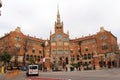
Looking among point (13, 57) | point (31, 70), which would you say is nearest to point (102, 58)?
point (13, 57)

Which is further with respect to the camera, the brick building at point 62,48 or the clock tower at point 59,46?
the clock tower at point 59,46

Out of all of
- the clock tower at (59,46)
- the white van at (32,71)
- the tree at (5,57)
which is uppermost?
the clock tower at (59,46)

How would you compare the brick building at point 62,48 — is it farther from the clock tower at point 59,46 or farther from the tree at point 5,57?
the tree at point 5,57

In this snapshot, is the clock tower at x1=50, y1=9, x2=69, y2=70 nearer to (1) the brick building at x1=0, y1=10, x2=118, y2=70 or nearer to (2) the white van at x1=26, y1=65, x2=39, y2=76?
(1) the brick building at x1=0, y1=10, x2=118, y2=70

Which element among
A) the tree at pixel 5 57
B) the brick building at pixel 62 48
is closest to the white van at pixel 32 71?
the tree at pixel 5 57

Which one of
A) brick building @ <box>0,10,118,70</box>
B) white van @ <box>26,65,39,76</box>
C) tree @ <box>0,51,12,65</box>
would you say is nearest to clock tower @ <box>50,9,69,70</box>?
brick building @ <box>0,10,118,70</box>

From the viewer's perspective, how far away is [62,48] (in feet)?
297

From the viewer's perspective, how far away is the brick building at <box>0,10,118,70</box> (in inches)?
3140

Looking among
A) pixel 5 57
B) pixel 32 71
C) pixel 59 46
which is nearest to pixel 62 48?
pixel 59 46

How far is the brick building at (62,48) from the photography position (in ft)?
262

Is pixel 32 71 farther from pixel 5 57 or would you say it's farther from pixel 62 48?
pixel 62 48

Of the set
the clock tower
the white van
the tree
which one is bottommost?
the white van

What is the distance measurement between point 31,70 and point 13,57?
4273 cm

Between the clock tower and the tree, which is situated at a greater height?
the clock tower
